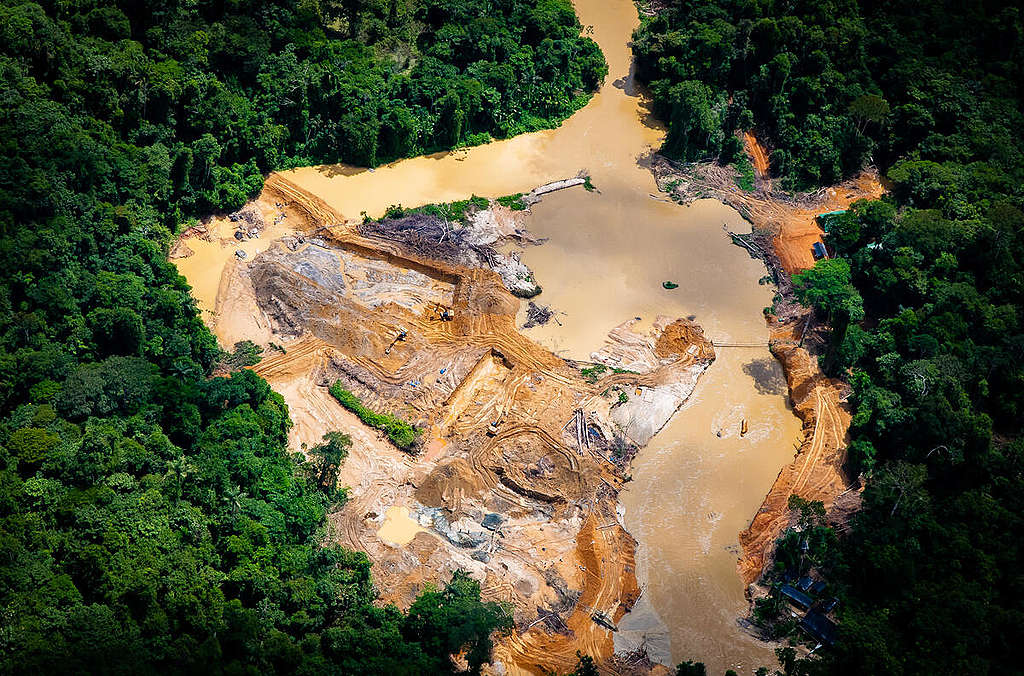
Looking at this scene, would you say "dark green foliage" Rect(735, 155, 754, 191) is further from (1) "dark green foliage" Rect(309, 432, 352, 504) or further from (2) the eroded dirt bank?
(1) "dark green foliage" Rect(309, 432, 352, 504)

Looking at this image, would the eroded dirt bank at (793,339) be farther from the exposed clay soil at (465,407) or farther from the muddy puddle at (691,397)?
the exposed clay soil at (465,407)

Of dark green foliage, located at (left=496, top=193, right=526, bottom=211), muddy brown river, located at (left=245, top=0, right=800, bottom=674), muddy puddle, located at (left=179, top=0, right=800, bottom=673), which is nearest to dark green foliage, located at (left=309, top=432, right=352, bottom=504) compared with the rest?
muddy puddle, located at (left=179, top=0, right=800, bottom=673)

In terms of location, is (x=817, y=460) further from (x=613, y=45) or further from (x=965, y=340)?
(x=613, y=45)

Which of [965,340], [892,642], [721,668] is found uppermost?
[965,340]

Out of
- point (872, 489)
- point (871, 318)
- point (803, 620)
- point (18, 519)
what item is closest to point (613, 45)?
point (871, 318)

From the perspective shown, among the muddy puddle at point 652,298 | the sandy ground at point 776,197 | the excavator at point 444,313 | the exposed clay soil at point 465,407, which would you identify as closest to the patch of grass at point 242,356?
the exposed clay soil at point 465,407

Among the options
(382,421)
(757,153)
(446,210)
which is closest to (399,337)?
(382,421)
